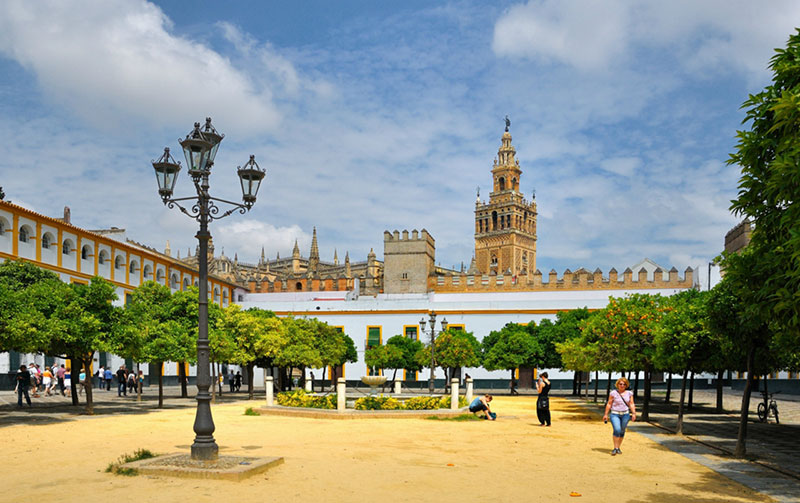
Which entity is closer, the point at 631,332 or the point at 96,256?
the point at 631,332

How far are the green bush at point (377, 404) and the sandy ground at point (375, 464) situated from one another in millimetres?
2553

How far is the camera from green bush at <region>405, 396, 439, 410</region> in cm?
2142

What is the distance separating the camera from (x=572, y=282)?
57.7 meters

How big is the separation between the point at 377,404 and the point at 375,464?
34.2 ft

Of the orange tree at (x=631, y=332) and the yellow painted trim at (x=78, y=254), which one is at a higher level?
the yellow painted trim at (x=78, y=254)

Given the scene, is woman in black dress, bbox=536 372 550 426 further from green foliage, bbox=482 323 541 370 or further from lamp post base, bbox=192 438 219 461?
green foliage, bbox=482 323 541 370

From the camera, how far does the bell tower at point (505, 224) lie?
103625 mm

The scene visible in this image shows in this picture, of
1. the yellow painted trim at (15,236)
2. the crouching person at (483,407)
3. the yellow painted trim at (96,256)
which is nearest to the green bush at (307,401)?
the crouching person at (483,407)

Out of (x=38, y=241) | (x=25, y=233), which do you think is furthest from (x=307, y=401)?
(x=25, y=233)

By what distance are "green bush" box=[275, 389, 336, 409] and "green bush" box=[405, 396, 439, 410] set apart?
2.29 metres

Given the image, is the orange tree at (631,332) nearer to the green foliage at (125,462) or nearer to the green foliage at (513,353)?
the green foliage at (125,462)

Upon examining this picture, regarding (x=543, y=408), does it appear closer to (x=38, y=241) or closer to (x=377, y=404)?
(x=377, y=404)

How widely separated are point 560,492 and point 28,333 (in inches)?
522

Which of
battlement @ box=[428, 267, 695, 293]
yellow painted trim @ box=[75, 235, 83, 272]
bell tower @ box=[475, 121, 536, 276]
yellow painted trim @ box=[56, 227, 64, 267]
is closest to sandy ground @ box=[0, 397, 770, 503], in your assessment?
yellow painted trim @ box=[56, 227, 64, 267]
